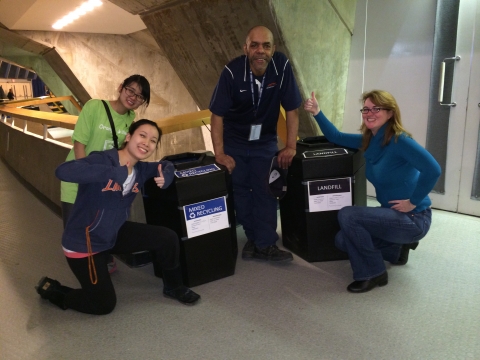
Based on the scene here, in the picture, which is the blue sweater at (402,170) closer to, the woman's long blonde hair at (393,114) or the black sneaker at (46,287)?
the woman's long blonde hair at (393,114)

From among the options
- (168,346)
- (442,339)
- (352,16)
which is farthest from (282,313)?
(352,16)

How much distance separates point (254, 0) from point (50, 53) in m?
7.29

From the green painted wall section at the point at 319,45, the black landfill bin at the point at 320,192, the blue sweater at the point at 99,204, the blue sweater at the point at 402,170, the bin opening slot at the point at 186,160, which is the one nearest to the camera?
the blue sweater at the point at 99,204

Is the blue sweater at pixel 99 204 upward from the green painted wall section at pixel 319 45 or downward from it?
downward

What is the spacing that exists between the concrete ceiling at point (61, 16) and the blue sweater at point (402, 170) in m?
4.84

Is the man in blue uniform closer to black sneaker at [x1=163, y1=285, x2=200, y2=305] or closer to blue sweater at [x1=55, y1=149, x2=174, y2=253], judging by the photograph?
black sneaker at [x1=163, y1=285, x2=200, y2=305]

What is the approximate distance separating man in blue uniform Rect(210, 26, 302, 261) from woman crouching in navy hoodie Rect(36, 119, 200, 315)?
687 mm

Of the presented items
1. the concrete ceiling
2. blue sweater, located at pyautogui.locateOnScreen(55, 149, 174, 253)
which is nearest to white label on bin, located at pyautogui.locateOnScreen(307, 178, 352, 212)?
blue sweater, located at pyautogui.locateOnScreen(55, 149, 174, 253)

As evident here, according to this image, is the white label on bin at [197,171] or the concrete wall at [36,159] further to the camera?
the concrete wall at [36,159]

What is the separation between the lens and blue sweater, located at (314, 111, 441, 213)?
7.30 feet

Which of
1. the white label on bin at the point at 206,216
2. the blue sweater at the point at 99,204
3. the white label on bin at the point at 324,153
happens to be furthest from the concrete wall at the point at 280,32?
the blue sweater at the point at 99,204

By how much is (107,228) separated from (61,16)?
614cm

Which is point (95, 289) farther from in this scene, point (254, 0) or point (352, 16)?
point (352, 16)

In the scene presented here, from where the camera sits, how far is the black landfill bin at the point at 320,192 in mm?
2707
